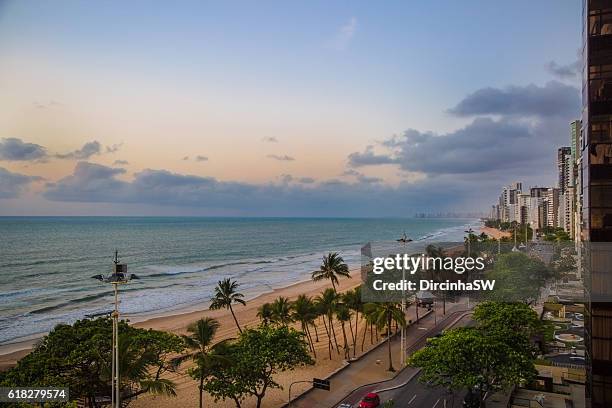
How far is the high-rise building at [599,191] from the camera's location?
16.5m

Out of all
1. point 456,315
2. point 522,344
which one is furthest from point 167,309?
point 522,344

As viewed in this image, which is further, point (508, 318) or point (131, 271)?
point (131, 271)

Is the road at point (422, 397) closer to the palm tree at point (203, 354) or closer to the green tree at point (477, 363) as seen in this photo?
the green tree at point (477, 363)

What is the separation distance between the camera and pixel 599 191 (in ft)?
54.8

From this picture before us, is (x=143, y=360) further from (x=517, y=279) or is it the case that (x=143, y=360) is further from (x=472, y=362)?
(x=517, y=279)

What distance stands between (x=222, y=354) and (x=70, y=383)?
7388 millimetres

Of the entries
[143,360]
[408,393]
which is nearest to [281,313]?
[408,393]

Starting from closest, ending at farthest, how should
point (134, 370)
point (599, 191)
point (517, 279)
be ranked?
point (599, 191), point (134, 370), point (517, 279)

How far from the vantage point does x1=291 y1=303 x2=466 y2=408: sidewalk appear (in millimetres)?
29125

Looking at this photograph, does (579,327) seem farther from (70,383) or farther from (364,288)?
(70,383)

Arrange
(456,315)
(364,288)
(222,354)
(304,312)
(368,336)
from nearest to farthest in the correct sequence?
(222,354) < (304,312) < (364,288) < (368,336) < (456,315)

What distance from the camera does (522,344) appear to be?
27.3m

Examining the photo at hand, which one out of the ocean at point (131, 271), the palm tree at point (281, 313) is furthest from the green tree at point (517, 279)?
the ocean at point (131, 271)

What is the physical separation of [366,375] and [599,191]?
22.7 meters
